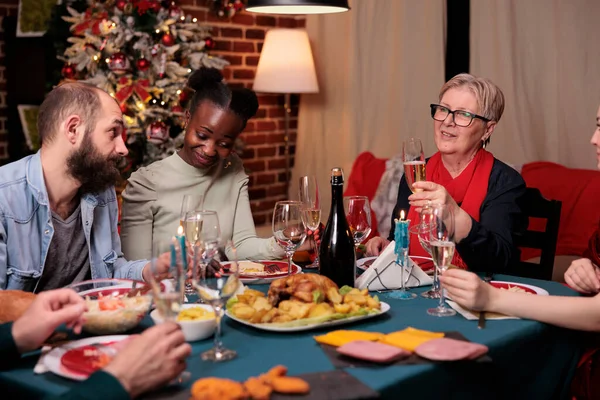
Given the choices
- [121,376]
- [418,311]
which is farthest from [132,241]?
[121,376]

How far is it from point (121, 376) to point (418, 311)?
79cm

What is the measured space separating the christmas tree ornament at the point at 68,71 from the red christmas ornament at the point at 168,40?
0.55 metres

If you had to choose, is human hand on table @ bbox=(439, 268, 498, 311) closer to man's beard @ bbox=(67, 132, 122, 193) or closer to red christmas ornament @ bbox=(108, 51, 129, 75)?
man's beard @ bbox=(67, 132, 122, 193)

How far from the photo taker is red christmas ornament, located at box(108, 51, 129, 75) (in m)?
4.16

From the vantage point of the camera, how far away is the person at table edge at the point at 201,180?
2.63 m

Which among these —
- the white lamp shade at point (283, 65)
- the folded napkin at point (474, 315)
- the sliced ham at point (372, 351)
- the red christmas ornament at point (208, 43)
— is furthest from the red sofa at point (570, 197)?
the sliced ham at point (372, 351)

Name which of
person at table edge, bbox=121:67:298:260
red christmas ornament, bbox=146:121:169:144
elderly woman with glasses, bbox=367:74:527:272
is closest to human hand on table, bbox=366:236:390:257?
elderly woman with glasses, bbox=367:74:527:272

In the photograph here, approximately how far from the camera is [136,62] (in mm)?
4285

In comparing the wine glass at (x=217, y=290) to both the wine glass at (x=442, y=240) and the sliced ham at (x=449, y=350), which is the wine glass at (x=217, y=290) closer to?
the sliced ham at (x=449, y=350)

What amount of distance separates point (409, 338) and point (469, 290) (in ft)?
0.84

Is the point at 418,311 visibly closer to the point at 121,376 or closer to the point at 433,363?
the point at 433,363

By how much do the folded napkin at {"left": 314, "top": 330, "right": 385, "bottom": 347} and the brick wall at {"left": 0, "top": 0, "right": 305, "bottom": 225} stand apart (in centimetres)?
368

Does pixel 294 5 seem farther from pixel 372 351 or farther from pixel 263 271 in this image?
pixel 372 351

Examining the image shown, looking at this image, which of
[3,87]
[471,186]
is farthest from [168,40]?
[471,186]
